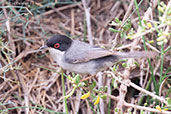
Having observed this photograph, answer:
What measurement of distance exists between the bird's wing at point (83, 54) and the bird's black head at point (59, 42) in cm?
10

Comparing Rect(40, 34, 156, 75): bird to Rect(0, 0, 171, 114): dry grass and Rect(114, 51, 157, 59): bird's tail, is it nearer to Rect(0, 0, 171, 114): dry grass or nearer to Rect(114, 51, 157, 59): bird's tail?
Rect(114, 51, 157, 59): bird's tail

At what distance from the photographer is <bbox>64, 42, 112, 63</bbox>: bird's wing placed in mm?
3703

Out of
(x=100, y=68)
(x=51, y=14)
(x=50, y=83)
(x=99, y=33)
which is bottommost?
(x=50, y=83)

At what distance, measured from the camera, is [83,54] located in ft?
12.5

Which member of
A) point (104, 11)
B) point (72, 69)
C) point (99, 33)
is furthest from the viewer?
point (104, 11)

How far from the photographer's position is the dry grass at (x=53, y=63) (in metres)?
3.92

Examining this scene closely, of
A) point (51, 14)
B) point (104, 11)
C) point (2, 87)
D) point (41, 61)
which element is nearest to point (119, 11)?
point (104, 11)

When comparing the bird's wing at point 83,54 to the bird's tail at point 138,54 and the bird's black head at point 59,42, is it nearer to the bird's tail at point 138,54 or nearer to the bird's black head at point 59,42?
the bird's black head at point 59,42

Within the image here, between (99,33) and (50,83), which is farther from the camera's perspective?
(99,33)

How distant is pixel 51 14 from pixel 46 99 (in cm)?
213

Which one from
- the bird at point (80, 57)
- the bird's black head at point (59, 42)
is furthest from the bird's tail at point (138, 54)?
A: the bird's black head at point (59, 42)

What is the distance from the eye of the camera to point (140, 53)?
10.6 ft

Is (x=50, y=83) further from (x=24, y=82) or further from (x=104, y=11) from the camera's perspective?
(x=104, y=11)

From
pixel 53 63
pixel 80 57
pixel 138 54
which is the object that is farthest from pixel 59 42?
pixel 138 54
